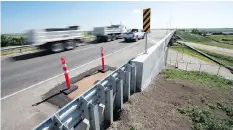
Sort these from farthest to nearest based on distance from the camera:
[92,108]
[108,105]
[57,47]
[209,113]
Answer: [57,47], [209,113], [108,105], [92,108]

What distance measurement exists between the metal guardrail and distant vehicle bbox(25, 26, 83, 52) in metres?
10.4

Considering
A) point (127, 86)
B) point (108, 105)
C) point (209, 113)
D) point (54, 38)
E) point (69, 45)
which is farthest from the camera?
point (69, 45)

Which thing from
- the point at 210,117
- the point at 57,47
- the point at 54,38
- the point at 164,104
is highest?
the point at 54,38

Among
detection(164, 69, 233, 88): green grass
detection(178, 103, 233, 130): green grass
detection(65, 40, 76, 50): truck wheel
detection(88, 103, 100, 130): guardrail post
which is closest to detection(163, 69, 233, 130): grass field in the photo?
detection(178, 103, 233, 130): green grass

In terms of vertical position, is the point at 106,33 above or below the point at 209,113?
above

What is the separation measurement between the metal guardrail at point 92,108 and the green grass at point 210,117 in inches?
74.5

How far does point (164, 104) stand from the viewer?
14.6 ft

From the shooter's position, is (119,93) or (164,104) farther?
(164,104)

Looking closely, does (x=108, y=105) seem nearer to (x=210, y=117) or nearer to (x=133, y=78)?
(x=133, y=78)

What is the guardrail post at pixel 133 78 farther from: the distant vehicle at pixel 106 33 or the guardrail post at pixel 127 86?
the distant vehicle at pixel 106 33

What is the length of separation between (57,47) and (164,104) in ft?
39.4

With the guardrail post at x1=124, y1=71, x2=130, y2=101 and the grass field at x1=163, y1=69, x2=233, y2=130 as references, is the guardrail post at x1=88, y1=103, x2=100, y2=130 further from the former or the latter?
the grass field at x1=163, y1=69, x2=233, y2=130

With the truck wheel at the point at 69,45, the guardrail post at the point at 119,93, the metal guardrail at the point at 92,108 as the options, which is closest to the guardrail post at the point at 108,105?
the metal guardrail at the point at 92,108

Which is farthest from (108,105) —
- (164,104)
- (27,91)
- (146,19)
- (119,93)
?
(146,19)
